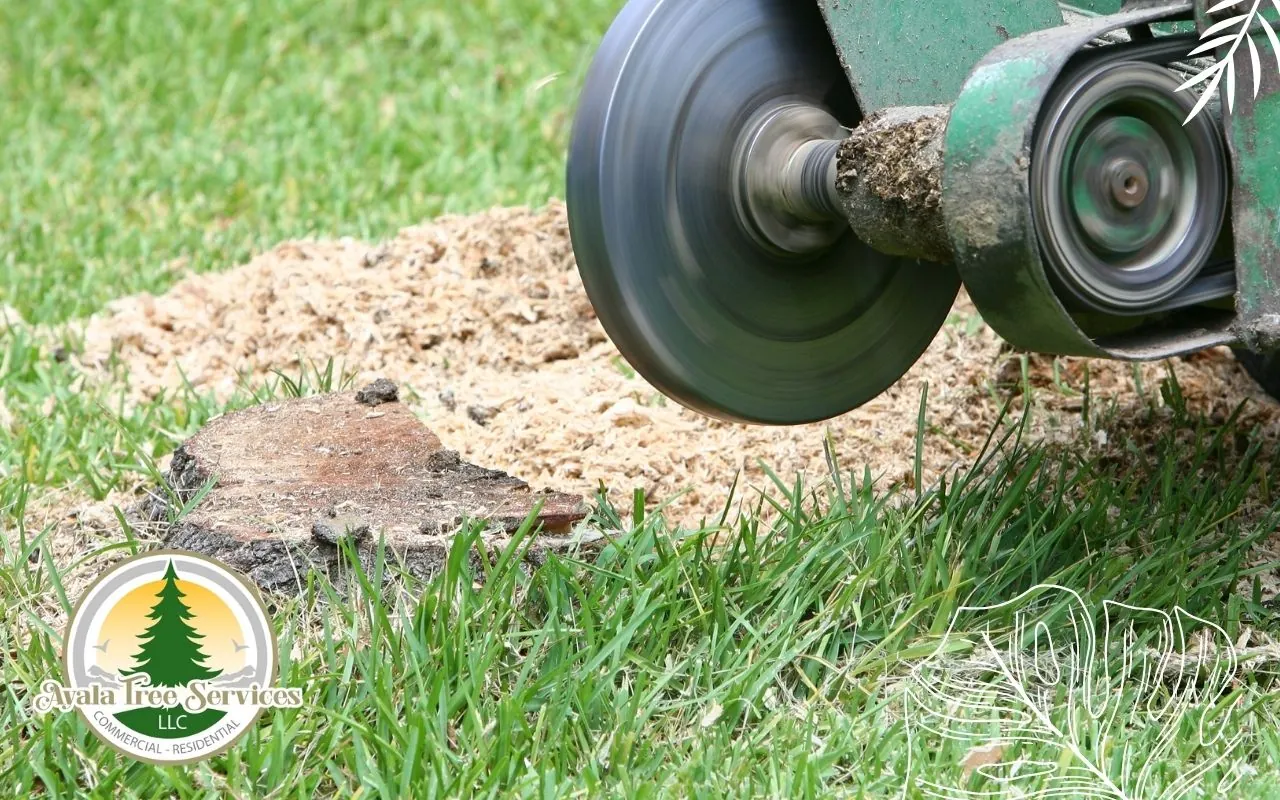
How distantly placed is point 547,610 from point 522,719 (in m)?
0.34

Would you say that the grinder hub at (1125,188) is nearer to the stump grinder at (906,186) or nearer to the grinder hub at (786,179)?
the stump grinder at (906,186)

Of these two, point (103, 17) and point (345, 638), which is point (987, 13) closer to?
point (345, 638)

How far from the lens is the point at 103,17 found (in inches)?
269

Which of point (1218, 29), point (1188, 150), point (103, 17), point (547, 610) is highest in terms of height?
point (103, 17)

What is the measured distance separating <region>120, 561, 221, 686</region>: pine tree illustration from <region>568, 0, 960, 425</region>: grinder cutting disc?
844mm

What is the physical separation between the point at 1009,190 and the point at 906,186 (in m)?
0.21

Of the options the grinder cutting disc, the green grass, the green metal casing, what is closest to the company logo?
the grinder cutting disc

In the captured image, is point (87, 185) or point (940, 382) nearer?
point (940, 382)

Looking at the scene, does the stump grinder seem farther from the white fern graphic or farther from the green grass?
the green grass

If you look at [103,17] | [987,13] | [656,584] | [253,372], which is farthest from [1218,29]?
[103,17]

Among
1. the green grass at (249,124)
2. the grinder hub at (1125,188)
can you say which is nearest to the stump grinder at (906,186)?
the grinder hub at (1125,188)

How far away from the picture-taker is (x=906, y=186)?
7.83 feet

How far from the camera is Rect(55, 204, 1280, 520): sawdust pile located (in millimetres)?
3379

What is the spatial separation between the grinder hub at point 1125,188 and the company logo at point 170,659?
53.6 inches
